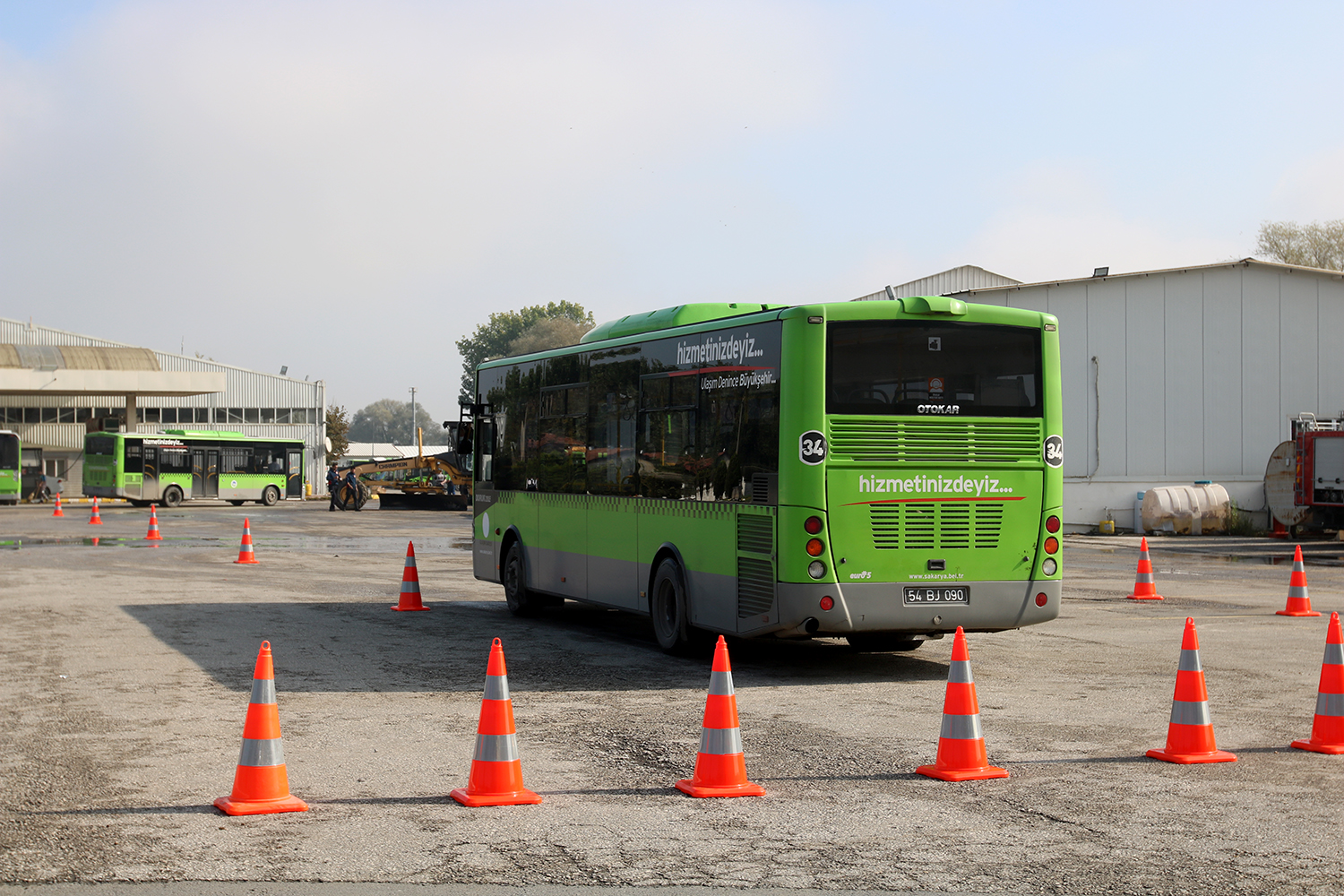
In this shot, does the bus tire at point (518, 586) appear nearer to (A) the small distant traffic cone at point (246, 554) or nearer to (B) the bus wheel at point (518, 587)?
(B) the bus wheel at point (518, 587)

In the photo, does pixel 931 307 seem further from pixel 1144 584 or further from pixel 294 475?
pixel 294 475

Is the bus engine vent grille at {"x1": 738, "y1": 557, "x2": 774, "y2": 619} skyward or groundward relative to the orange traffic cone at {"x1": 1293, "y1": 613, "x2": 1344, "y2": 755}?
skyward

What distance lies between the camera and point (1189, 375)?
37.7 meters

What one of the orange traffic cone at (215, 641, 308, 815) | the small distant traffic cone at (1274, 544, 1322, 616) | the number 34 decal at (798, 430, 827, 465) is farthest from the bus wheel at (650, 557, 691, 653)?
the small distant traffic cone at (1274, 544, 1322, 616)

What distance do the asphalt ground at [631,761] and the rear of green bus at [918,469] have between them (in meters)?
0.71

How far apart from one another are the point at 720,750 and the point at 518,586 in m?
9.45

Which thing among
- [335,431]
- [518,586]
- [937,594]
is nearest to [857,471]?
[937,594]


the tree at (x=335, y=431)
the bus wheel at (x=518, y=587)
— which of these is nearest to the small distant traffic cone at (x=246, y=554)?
the bus wheel at (x=518, y=587)

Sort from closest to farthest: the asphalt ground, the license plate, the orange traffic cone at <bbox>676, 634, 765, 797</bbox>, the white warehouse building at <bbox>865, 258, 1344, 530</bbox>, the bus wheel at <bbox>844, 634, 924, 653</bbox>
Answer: the asphalt ground < the orange traffic cone at <bbox>676, 634, 765, 797</bbox> < the license plate < the bus wheel at <bbox>844, 634, 924, 653</bbox> < the white warehouse building at <bbox>865, 258, 1344, 530</bbox>

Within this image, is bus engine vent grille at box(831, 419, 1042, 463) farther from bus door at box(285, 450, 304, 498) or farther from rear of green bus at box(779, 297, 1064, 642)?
bus door at box(285, 450, 304, 498)

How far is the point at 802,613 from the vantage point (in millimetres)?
10891

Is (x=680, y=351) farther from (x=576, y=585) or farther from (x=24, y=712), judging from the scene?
(x=24, y=712)

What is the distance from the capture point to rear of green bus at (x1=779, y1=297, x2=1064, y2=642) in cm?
1095

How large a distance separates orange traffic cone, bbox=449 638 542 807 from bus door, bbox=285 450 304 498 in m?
54.8
